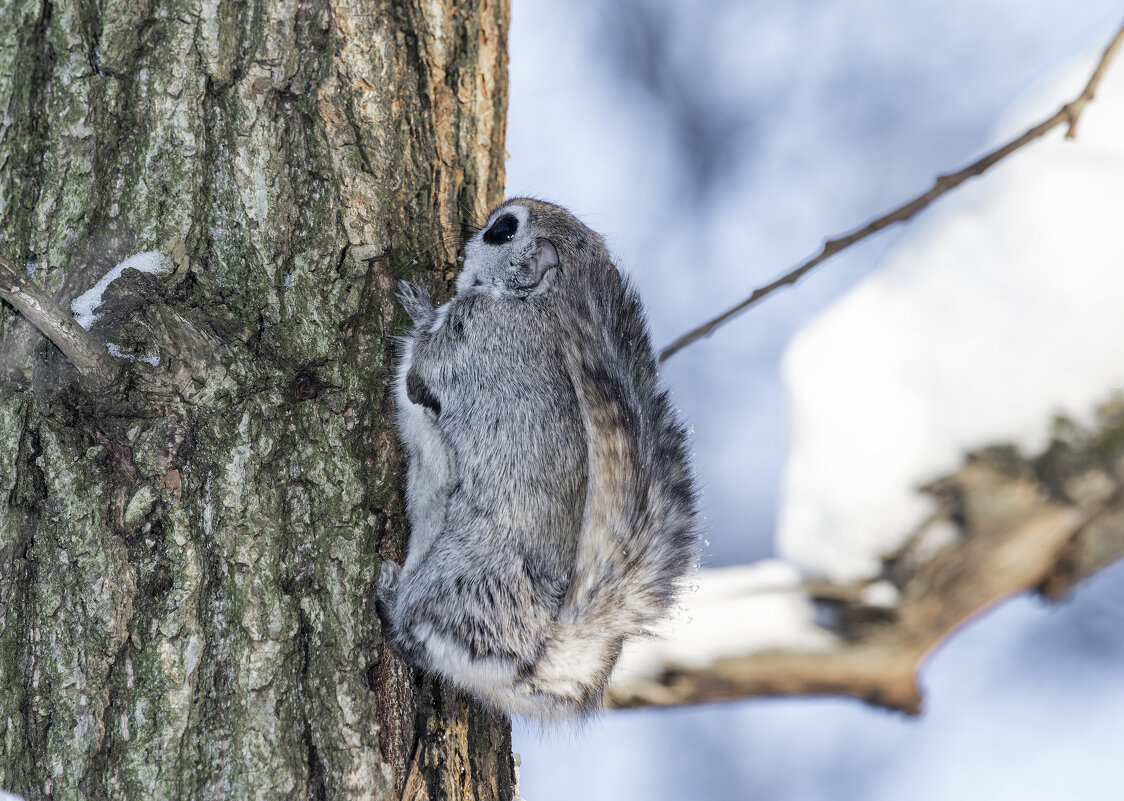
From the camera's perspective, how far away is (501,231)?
1.70 metres

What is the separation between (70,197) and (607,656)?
1.19 meters

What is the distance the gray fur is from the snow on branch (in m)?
0.55

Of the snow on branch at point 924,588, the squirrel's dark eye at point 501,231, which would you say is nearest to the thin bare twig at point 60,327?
the squirrel's dark eye at point 501,231

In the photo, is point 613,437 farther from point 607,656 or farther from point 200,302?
point 200,302

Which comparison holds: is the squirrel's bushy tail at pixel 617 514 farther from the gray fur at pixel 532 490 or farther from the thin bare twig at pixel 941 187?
the thin bare twig at pixel 941 187

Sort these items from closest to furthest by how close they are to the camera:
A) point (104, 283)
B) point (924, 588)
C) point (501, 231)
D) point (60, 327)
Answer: point (60, 327)
point (104, 283)
point (501, 231)
point (924, 588)

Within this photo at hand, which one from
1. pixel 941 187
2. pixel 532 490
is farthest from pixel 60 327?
pixel 941 187

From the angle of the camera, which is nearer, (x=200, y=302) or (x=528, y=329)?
(x=200, y=302)

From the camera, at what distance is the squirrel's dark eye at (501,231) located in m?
1.69

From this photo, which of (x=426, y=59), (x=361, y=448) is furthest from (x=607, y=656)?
(x=426, y=59)

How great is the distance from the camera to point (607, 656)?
1512mm

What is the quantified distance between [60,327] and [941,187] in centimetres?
148

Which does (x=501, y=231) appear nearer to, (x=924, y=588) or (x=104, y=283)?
(x=104, y=283)

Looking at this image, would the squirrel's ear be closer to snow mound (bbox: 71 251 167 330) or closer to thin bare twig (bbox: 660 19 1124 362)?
thin bare twig (bbox: 660 19 1124 362)
